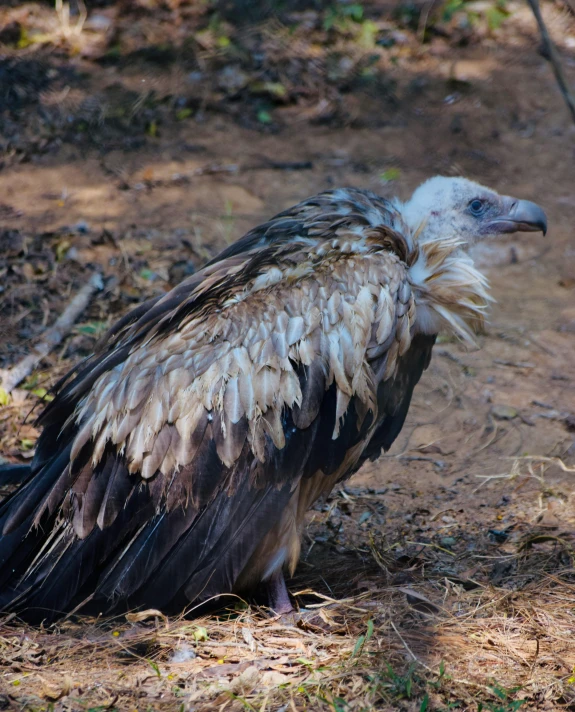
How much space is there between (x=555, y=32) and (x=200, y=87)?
366cm

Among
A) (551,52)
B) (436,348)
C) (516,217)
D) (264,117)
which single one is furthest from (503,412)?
(264,117)

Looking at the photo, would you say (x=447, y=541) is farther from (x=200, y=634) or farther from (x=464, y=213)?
(x=464, y=213)

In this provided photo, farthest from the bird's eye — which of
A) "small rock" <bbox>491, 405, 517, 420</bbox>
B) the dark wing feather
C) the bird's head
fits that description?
"small rock" <bbox>491, 405, 517, 420</bbox>

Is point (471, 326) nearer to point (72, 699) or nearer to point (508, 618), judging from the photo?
point (508, 618)

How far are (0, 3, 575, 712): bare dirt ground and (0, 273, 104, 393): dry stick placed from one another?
0.07 metres

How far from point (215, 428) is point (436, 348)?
252 cm

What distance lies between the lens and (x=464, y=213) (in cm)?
398

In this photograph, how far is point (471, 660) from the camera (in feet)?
9.84

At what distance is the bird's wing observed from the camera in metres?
3.12

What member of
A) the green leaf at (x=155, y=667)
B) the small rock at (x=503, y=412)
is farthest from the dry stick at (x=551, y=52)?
the green leaf at (x=155, y=667)

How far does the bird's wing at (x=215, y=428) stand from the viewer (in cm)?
312

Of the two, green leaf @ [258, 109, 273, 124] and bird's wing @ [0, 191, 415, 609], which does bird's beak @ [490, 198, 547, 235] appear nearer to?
bird's wing @ [0, 191, 415, 609]

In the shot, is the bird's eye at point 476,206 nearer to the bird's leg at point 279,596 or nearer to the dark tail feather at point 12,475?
the bird's leg at point 279,596

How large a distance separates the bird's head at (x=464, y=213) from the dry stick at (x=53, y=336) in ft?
7.44
